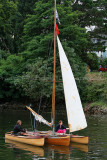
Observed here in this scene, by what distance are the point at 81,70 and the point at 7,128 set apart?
866 inches

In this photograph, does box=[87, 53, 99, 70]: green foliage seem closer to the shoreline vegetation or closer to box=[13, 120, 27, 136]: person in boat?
the shoreline vegetation

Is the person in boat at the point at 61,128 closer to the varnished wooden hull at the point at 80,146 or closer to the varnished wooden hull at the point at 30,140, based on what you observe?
the varnished wooden hull at the point at 80,146

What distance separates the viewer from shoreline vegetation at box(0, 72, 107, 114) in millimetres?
46016

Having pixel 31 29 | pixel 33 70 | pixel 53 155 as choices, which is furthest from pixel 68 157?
pixel 31 29

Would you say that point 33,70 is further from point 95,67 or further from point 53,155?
point 53,155

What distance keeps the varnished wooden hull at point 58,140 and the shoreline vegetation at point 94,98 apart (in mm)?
22808

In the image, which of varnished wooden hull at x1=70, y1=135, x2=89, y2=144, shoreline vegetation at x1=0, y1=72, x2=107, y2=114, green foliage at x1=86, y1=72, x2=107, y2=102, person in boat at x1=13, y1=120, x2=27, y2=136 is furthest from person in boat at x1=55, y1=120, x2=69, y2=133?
green foliage at x1=86, y1=72, x2=107, y2=102

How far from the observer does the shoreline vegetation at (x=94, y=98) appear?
151 ft

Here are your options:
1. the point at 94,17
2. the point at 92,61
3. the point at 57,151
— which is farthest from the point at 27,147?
the point at 94,17

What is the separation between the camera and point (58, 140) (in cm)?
2184

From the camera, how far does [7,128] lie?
97.8 feet

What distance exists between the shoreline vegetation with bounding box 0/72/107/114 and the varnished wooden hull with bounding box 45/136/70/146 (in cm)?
2281

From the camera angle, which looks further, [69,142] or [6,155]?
[69,142]

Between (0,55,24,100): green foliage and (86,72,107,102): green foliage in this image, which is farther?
(0,55,24,100): green foliage
